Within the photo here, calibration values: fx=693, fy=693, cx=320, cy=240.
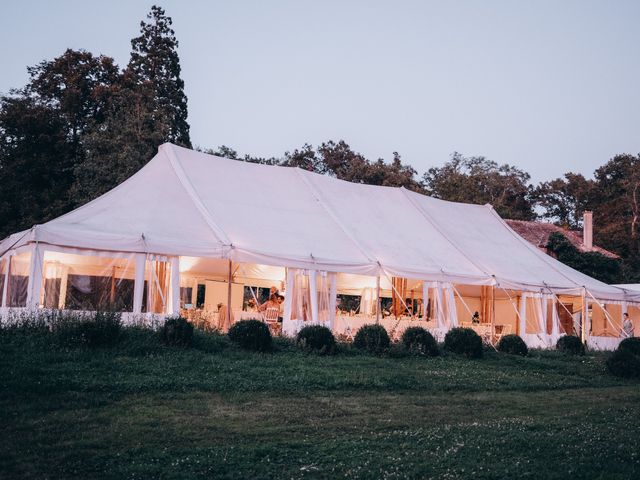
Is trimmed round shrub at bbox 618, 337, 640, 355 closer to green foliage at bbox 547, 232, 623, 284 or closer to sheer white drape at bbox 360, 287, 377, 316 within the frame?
sheer white drape at bbox 360, 287, 377, 316

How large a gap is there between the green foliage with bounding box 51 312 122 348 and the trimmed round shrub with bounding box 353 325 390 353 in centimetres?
482

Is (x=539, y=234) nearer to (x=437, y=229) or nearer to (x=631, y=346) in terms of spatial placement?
(x=437, y=229)

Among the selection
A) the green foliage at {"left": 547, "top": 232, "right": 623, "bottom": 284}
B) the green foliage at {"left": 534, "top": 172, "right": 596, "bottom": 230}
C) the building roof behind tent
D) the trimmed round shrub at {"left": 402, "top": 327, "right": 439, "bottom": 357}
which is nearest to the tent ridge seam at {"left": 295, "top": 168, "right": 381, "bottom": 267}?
the trimmed round shrub at {"left": 402, "top": 327, "right": 439, "bottom": 357}

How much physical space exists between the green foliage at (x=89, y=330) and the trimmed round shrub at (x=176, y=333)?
2.41 ft

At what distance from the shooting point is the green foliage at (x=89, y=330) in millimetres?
10523

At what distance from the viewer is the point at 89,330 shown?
10602 millimetres

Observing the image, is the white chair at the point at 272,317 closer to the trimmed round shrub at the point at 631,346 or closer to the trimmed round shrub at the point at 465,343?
the trimmed round shrub at the point at 465,343

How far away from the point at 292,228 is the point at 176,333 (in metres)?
5.56

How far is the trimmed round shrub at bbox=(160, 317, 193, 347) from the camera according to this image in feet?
37.3

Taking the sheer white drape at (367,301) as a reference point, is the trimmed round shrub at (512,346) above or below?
below

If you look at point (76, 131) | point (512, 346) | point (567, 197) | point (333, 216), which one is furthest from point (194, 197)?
point (567, 197)

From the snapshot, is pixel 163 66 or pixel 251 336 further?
pixel 163 66

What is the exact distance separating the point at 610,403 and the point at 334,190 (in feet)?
35.6

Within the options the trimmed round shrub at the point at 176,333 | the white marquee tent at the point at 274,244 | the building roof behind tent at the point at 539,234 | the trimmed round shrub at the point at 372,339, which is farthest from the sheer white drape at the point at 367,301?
the building roof behind tent at the point at 539,234
